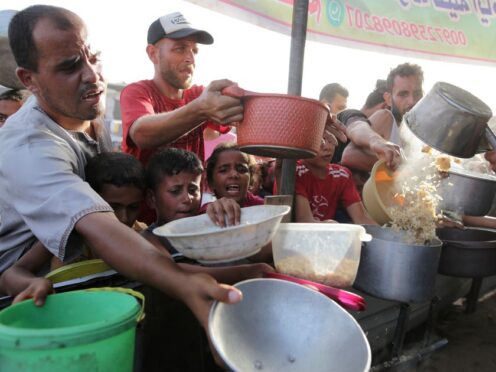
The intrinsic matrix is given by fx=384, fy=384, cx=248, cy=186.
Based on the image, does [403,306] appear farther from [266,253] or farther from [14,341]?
[14,341]

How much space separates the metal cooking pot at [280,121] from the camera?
1.29 metres

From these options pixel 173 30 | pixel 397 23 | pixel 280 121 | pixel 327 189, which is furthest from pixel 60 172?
pixel 397 23

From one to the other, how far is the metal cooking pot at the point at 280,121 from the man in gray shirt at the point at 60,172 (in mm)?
532

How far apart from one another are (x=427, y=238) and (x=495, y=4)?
4.25 meters

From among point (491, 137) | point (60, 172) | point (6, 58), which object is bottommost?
point (60, 172)

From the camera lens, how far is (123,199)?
6.01 feet

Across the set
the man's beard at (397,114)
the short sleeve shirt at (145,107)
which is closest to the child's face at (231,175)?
the short sleeve shirt at (145,107)

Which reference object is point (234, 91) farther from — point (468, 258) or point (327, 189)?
point (468, 258)

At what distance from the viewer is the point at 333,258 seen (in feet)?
4.57

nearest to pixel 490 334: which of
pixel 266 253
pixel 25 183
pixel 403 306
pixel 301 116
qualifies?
pixel 403 306

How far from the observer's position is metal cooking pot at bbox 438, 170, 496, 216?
226cm

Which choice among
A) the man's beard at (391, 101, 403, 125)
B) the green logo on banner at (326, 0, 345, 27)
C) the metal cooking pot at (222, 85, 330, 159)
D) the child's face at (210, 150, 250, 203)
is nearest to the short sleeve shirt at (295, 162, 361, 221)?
the child's face at (210, 150, 250, 203)

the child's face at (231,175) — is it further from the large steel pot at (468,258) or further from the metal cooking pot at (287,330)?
the metal cooking pot at (287,330)

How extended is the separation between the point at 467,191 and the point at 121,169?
1.95m
